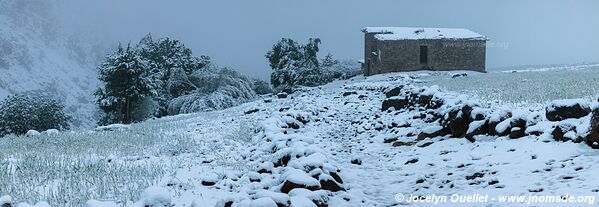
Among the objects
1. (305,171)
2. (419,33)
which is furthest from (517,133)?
(419,33)

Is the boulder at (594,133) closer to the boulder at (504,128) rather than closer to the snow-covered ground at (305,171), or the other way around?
the snow-covered ground at (305,171)

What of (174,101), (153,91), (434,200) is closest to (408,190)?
(434,200)

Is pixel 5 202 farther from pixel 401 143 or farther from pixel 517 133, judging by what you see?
pixel 517 133

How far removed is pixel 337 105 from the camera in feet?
75.1

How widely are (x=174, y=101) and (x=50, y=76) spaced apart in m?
133

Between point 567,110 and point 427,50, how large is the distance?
1664 inches

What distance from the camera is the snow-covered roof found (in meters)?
49.7

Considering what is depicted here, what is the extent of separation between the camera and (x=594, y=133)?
7.49 m

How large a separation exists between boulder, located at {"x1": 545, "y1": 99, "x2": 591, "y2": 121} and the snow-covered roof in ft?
133

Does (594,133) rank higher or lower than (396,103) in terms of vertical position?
higher

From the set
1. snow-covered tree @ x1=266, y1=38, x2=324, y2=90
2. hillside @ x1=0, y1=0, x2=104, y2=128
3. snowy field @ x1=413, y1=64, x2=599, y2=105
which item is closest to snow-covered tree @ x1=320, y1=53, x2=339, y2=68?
snow-covered tree @ x1=266, y1=38, x2=324, y2=90

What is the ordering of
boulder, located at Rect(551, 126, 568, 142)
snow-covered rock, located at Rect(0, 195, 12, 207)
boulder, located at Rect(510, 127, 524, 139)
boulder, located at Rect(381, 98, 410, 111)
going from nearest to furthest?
1. snow-covered rock, located at Rect(0, 195, 12, 207)
2. boulder, located at Rect(551, 126, 568, 142)
3. boulder, located at Rect(510, 127, 524, 139)
4. boulder, located at Rect(381, 98, 410, 111)

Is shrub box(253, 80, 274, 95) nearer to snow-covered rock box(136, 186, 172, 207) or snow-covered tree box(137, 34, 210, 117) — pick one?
snow-covered tree box(137, 34, 210, 117)

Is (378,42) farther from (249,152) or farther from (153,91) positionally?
(249,152)
